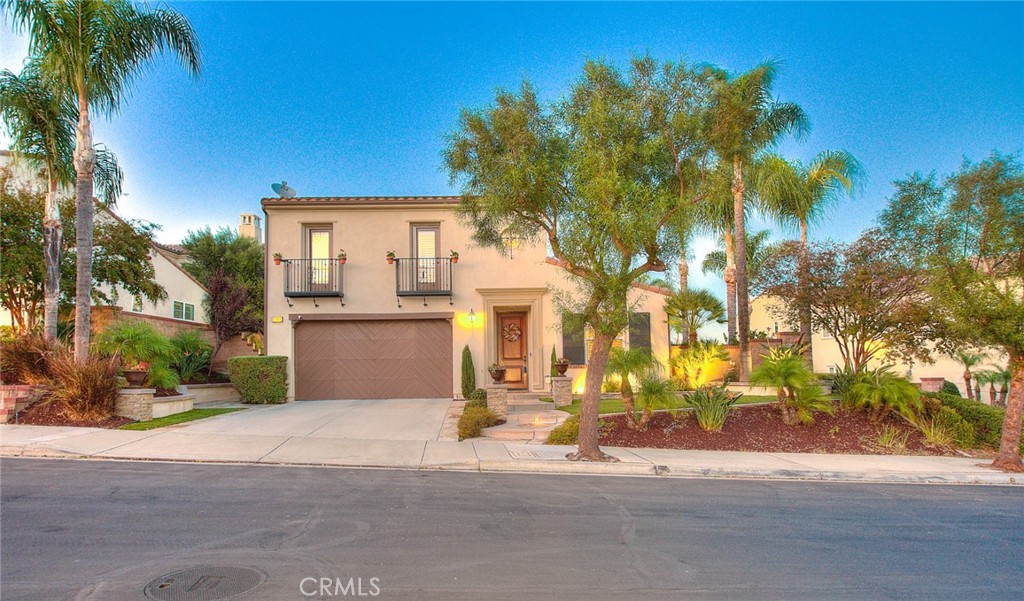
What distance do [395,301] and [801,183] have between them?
1188 cm

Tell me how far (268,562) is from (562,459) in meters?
5.07

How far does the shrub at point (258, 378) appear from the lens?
48.8 ft

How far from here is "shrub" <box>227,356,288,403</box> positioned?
14.9m

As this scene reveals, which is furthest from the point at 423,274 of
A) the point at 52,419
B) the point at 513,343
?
the point at 52,419

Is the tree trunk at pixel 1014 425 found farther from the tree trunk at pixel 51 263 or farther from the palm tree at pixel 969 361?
the tree trunk at pixel 51 263

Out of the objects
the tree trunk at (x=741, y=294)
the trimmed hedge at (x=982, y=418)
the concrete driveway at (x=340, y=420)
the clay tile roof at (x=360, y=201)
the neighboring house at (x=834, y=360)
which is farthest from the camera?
the neighboring house at (x=834, y=360)

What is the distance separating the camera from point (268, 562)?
4.19 m

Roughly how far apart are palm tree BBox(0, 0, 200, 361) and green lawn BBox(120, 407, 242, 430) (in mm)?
1860

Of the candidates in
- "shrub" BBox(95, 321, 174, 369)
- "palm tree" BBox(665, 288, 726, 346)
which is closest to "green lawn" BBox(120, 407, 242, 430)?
"shrub" BBox(95, 321, 174, 369)

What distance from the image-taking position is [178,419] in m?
11.1

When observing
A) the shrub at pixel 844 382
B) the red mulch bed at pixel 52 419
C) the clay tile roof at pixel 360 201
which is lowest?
the red mulch bed at pixel 52 419

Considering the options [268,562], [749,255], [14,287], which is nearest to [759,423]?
[268,562]
